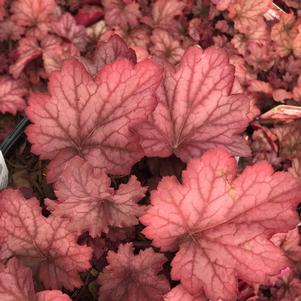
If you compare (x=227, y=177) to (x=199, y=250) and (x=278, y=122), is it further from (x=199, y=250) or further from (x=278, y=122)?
(x=278, y=122)

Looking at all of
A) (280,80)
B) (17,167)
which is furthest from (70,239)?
(280,80)

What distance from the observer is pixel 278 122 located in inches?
64.3

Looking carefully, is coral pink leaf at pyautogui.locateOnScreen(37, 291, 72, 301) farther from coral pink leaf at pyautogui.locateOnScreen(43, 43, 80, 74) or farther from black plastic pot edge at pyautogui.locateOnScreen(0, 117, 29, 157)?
coral pink leaf at pyautogui.locateOnScreen(43, 43, 80, 74)

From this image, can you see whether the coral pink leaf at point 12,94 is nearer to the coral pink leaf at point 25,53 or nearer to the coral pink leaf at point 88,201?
the coral pink leaf at point 25,53

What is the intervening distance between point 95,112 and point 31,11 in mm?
915

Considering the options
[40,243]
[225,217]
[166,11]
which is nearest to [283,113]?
[166,11]

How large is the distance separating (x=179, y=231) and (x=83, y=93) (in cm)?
31

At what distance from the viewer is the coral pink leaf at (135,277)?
0.83 metres

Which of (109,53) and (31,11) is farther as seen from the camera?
(31,11)

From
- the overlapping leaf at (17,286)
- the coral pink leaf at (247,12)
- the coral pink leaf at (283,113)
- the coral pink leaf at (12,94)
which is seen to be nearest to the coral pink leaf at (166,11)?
the coral pink leaf at (247,12)

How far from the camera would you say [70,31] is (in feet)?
5.25

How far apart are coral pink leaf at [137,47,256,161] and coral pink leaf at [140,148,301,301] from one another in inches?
4.9

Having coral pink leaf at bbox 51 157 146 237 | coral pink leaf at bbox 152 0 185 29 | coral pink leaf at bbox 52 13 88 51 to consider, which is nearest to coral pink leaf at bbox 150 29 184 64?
coral pink leaf at bbox 152 0 185 29

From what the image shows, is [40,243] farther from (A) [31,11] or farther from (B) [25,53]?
(A) [31,11]
